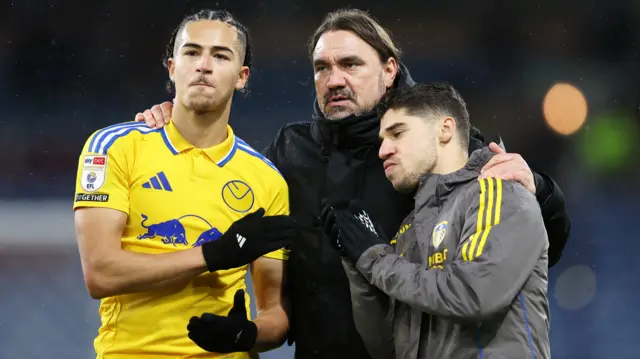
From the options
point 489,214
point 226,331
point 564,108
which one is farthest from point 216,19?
point 564,108

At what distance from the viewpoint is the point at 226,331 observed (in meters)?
2.21

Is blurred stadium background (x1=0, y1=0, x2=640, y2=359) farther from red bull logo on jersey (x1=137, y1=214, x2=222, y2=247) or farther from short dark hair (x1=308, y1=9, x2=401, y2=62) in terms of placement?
red bull logo on jersey (x1=137, y1=214, x2=222, y2=247)

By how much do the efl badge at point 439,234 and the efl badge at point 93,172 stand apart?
99cm

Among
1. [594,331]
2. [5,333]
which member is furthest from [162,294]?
[594,331]

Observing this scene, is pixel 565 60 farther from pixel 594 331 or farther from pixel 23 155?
pixel 23 155

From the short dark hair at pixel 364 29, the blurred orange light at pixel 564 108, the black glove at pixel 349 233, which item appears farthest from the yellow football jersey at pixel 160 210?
the blurred orange light at pixel 564 108

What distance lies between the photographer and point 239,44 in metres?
2.58

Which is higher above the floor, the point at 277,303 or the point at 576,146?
the point at 576,146

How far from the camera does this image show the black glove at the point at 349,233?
2.12 m

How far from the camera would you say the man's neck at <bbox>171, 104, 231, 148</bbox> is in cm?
249

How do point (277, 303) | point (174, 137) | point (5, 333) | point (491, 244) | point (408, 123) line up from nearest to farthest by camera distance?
1. point (491, 244)
2. point (408, 123)
3. point (174, 137)
4. point (277, 303)
5. point (5, 333)

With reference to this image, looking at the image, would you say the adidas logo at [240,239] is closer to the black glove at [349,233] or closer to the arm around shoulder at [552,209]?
the black glove at [349,233]

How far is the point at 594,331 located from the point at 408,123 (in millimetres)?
3635

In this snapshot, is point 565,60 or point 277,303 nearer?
point 277,303
